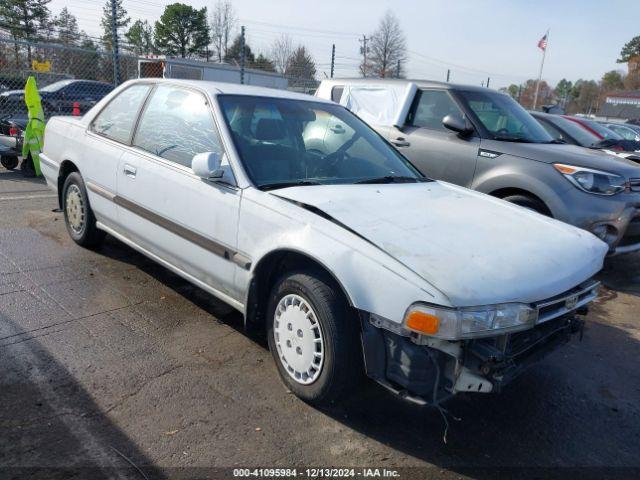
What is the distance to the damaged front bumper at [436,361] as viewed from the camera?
2.35 metres

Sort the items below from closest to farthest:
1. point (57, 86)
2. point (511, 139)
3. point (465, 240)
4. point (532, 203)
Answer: point (465, 240) → point (532, 203) → point (511, 139) → point (57, 86)

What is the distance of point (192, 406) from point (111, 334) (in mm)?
1022

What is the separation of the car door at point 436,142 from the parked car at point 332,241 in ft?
6.09

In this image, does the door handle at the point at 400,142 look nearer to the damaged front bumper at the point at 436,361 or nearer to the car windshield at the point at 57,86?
the damaged front bumper at the point at 436,361

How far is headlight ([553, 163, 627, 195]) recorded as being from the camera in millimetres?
5066

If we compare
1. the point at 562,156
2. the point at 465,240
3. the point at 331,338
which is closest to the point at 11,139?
the point at 331,338

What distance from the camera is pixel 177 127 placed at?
3777mm

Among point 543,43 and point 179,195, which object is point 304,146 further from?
point 543,43

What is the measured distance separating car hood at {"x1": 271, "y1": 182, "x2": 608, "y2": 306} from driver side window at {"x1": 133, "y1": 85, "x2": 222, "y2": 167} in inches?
34.4

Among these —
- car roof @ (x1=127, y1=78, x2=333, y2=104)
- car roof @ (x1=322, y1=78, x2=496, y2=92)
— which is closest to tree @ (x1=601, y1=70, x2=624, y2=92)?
car roof @ (x1=322, y1=78, x2=496, y2=92)

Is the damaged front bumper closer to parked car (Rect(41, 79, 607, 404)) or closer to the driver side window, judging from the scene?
parked car (Rect(41, 79, 607, 404))

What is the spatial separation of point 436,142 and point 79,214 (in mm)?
3857

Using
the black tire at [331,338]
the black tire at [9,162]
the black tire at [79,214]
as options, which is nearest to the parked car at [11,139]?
the black tire at [9,162]

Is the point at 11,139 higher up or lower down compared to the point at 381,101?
lower down
